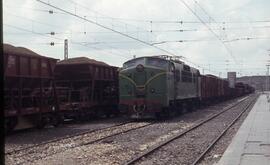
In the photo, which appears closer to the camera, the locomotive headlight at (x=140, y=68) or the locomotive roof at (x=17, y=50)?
the locomotive roof at (x=17, y=50)

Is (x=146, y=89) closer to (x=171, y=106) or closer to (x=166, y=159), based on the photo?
(x=171, y=106)

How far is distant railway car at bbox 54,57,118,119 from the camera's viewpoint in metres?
26.0

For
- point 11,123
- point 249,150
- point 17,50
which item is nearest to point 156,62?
point 17,50

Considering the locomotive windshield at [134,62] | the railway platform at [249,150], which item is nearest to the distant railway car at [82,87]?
the locomotive windshield at [134,62]

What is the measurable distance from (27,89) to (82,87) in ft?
22.0

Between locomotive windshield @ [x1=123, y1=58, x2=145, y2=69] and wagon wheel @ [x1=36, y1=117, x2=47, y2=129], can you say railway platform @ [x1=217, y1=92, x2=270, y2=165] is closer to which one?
wagon wheel @ [x1=36, y1=117, x2=47, y2=129]

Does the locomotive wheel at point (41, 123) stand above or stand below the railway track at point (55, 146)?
above

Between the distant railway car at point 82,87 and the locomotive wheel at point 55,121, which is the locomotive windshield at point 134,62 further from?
the locomotive wheel at point 55,121

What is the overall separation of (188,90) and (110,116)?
214 inches

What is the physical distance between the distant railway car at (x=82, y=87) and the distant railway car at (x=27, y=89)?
92.9 inches

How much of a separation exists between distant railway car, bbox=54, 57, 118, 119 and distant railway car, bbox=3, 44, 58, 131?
92.9 inches

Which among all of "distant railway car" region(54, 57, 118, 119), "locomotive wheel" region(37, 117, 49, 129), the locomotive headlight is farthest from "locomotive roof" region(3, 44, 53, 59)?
the locomotive headlight

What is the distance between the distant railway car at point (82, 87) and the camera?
26.0 meters

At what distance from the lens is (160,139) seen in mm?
17719
